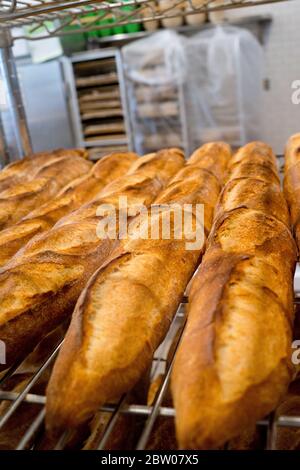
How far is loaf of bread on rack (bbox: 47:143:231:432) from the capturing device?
673mm

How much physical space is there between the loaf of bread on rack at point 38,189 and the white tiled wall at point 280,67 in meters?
2.80

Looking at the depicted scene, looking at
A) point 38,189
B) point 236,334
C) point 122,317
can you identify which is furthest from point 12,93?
point 236,334

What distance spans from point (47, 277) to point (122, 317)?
0.83ft

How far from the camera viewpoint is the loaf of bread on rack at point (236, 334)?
0.59 m

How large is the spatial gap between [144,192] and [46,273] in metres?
0.49

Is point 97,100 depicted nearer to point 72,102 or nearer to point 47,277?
point 72,102

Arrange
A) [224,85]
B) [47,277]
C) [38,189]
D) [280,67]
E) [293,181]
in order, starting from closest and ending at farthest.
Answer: [47,277] < [293,181] < [38,189] < [224,85] < [280,67]

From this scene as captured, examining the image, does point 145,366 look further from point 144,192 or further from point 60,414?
point 144,192

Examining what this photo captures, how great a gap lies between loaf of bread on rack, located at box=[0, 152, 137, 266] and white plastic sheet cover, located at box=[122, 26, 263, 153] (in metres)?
2.12

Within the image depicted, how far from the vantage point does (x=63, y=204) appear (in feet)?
4.47

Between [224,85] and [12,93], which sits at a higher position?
[12,93]

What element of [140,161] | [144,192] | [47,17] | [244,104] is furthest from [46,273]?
[244,104]

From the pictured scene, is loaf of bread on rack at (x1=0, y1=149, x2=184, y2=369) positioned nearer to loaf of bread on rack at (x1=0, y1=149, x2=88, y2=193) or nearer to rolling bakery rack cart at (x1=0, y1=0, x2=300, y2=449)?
rolling bakery rack cart at (x1=0, y1=0, x2=300, y2=449)

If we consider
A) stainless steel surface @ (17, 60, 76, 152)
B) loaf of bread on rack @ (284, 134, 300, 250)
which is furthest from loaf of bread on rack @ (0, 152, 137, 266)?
stainless steel surface @ (17, 60, 76, 152)
